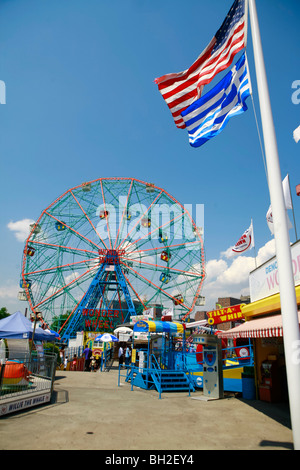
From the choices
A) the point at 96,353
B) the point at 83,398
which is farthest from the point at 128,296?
the point at 83,398

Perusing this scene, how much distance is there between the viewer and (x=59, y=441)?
5348 millimetres

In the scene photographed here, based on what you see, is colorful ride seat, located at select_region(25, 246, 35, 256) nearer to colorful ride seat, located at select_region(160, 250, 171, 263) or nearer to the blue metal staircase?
the blue metal staircase

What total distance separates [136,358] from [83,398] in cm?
530

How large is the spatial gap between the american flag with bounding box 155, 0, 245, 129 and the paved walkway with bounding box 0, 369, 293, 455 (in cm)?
665

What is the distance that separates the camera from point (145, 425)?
6656mm

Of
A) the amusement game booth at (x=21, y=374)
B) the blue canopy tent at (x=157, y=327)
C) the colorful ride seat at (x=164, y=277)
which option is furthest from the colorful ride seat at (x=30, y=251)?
the blue canopy tent at (x=157, y=327)

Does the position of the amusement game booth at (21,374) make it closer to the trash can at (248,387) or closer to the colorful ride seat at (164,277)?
the trash can at (248,387)

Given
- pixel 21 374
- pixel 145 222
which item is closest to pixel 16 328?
pixel 21 374

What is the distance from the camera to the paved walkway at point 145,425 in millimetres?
5250

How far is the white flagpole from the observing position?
388cm

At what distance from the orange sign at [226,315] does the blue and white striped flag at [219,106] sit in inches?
302

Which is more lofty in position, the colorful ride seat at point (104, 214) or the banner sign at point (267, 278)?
the colorful ride seat at point (104, 214)

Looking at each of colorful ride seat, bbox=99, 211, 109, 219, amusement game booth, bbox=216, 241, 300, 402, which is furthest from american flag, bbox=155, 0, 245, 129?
colorful ride seat, bbox=99, 211, 109, 219

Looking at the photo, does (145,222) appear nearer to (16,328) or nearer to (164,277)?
(164,277)
